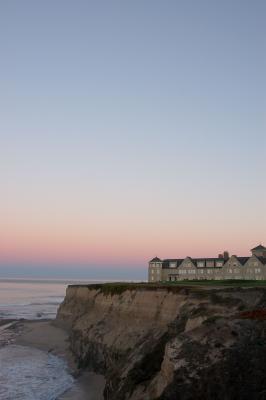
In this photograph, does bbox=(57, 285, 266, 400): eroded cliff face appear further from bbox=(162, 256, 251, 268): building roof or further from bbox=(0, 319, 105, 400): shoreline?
bbox=(162, 256, 251, 268): building roof

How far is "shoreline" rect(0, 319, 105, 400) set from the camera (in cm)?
3050

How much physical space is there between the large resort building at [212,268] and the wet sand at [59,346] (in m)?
43.8

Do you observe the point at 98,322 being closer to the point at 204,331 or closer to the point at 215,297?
the point at 215,297

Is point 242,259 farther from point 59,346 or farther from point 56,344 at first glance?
point 59,346

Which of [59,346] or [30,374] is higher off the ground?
[59,346]

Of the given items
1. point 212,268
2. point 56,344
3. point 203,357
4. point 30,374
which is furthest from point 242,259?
point 203,357

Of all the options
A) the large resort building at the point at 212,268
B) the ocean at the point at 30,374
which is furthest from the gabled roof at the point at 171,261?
the ocean at the point at 30,374

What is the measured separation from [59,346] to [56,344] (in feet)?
4.68

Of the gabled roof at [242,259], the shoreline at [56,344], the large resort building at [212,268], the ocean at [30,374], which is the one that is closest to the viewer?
the ocean at [30,374]

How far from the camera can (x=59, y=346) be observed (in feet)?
163

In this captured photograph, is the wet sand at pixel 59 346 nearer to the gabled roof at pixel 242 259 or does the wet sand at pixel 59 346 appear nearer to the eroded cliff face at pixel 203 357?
the eroded cliff face at pixel 203 357

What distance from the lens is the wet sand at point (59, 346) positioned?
99.0ft

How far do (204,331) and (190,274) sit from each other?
86.9 meters

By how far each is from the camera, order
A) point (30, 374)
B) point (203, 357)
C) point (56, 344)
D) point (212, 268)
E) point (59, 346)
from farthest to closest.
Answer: point (212, 268) < point (56, 344) < point (59, 346) < point (30, 374) < point (203, 357)
